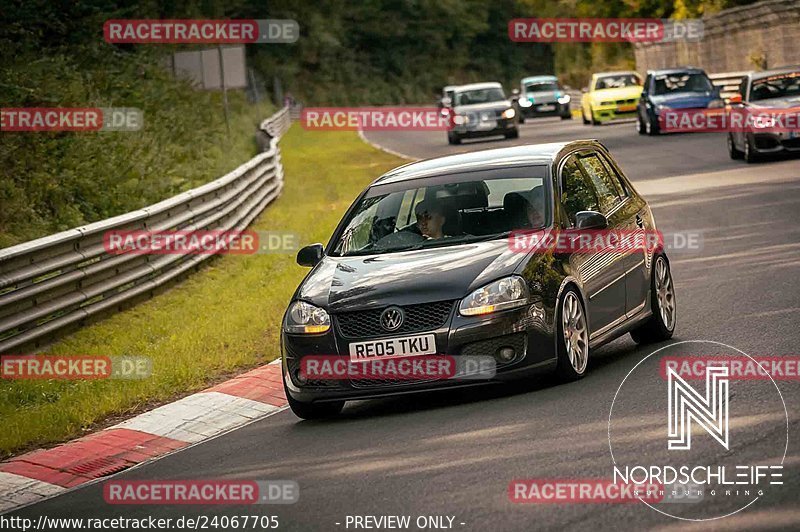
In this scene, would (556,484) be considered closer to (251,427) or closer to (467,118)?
(251,427)

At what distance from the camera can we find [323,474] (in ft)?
25.6

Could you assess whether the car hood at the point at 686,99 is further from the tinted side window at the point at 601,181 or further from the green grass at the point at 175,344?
the tinted side window at the point at 601,181

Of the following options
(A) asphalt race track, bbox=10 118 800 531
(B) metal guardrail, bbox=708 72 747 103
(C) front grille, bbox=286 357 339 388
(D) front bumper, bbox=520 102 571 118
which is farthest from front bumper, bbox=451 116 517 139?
(C) front grille, bbox=286 357 339 388

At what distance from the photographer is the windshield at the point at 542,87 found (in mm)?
59656

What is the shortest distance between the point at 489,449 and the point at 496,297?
1578 millimetres

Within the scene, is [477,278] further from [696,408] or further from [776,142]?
[776,142]

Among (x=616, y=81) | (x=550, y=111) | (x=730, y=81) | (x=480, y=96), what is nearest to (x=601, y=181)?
(x=480, y=96)

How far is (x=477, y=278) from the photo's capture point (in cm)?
923

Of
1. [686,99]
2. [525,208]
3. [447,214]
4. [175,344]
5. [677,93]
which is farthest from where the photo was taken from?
[677,93]

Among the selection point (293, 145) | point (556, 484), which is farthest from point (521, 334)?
point (293, 145)

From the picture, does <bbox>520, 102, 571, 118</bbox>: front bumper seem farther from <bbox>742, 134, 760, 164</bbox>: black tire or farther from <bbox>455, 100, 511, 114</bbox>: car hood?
<bbox>742, 134, 760, 164</bbox>: black tire

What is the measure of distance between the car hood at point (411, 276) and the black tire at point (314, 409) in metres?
0.67

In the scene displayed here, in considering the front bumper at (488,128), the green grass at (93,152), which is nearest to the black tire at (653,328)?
the green grass at (93,152)

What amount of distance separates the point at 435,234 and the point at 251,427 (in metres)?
1.77
